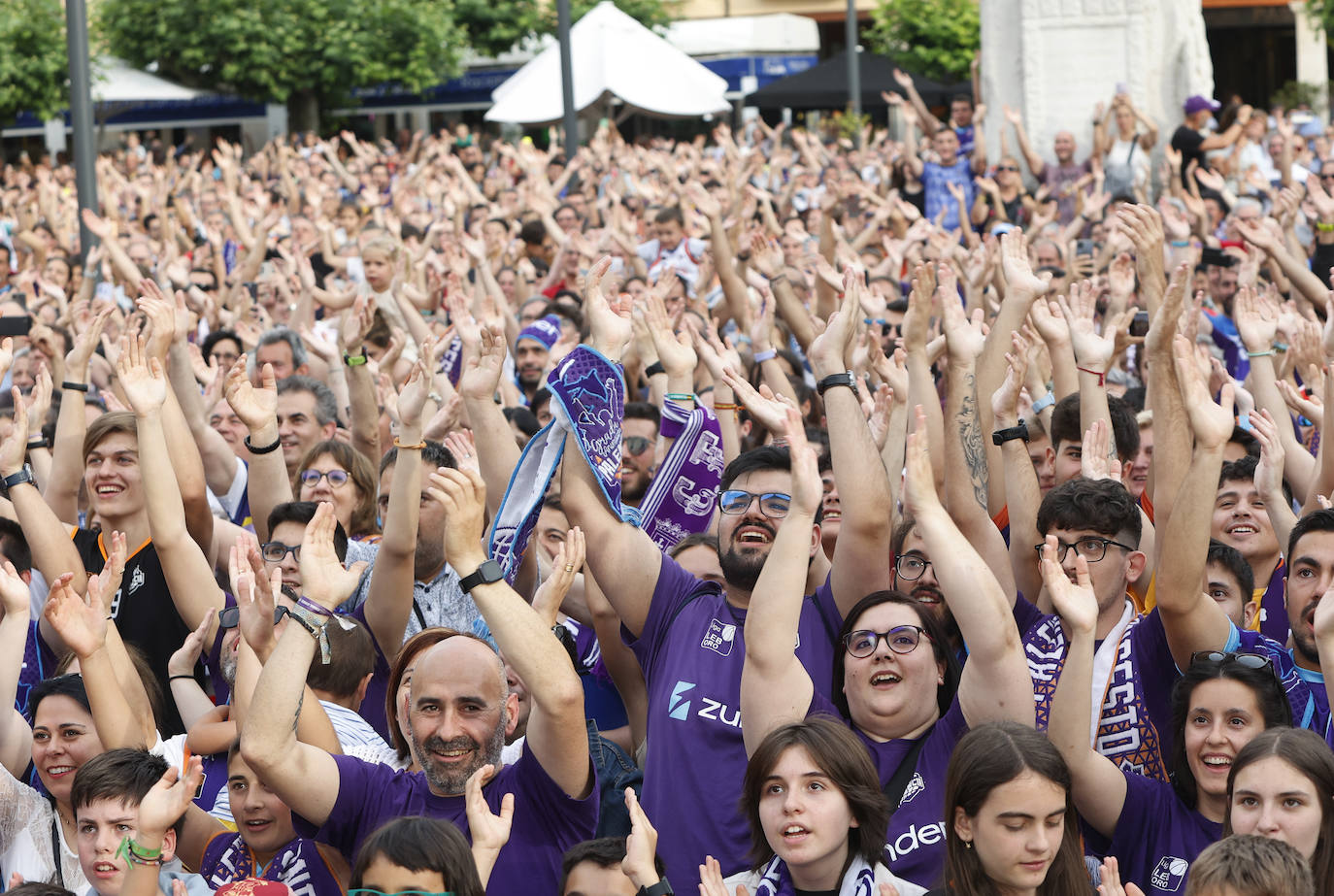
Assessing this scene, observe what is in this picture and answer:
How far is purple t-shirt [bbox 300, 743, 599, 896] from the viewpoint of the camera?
12.6 ft

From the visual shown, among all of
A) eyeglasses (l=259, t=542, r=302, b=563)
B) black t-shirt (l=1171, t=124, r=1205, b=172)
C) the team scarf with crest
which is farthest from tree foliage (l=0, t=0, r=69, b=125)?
the team scarf with crest

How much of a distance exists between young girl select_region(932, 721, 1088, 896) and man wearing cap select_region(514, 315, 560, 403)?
484 centimetres

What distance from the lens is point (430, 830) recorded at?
3443 mm

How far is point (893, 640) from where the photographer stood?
4066mm

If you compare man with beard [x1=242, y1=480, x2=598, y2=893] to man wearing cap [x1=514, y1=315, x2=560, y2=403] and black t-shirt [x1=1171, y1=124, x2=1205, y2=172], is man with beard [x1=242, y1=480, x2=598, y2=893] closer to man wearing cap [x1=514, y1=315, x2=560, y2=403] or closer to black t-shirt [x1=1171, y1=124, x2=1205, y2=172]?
man wearing cap [x1=514, y1=315, x2=560, y2=403]

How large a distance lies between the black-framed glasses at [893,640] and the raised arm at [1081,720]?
376 mm

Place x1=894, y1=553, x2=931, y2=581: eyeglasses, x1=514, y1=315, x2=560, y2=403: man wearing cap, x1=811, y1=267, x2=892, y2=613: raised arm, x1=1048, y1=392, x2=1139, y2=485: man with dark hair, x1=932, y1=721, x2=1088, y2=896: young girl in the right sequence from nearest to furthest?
x1=932, y1=721, x2=1088, y2=896: young girl → x1=811, y1=267, x2=892, y2=613: raised arm → x1=894, y1=553, x2=931, y2=581: eyeglasses → x1=1048, y1=392, x2=1139, y2=485: man with dark hair → x1=514, y1=315, x2=560, y2=403: man wearing cap

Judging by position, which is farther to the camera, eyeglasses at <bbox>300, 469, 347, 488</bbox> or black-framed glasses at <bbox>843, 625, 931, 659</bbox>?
eyeglasses at <bbox>300, 469, 347, 488</bbox>

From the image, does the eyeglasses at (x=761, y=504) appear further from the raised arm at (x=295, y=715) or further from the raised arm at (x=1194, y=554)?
the raised arm at (x=295, y=715)

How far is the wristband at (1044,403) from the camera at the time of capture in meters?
6.41

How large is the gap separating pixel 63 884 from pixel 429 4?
31.3 metres

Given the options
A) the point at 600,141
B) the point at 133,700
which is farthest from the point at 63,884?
the point at 600,141

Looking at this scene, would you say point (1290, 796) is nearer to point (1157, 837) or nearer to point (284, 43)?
point (1157, 837)

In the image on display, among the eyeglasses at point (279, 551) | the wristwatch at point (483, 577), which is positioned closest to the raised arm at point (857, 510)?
the wristwatch at point (483, 577)
